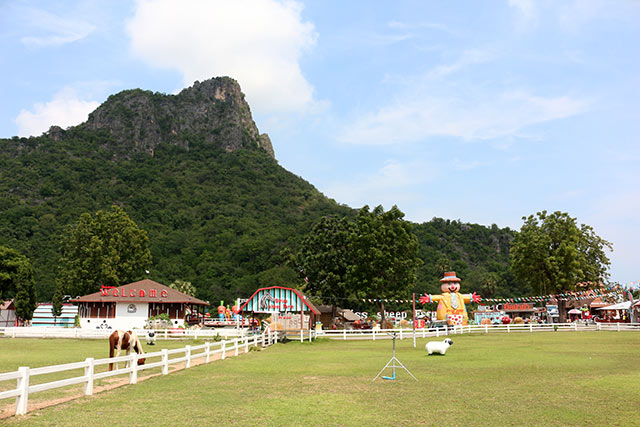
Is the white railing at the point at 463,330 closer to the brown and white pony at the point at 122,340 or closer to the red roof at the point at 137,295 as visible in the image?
the red roof at the point at 137,295

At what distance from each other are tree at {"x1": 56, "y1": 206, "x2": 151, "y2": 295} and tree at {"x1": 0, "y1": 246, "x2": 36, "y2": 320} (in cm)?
317

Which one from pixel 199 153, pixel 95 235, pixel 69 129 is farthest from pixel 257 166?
pixel 95 235

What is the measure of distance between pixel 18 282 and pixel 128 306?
601 inches

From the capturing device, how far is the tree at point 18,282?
5481 cm

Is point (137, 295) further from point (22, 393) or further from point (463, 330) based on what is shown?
point (22, 393)

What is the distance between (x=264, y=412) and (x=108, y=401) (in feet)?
12.1

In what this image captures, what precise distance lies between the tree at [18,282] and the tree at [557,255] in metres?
54.4

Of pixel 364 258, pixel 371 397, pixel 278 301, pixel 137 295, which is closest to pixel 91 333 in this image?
pixel 137 295

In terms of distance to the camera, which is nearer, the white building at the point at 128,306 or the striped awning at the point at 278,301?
the striped awning at the point at 278,301

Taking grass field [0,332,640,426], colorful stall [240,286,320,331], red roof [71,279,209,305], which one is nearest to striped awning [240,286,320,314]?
colorful stall [240,286,320,331]

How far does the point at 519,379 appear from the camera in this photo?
1411cm

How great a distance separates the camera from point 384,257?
4847cm

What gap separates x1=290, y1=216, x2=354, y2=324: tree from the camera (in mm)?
52562

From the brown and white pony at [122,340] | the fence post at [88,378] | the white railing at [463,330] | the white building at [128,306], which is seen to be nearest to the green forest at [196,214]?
the white building at [128,306]
